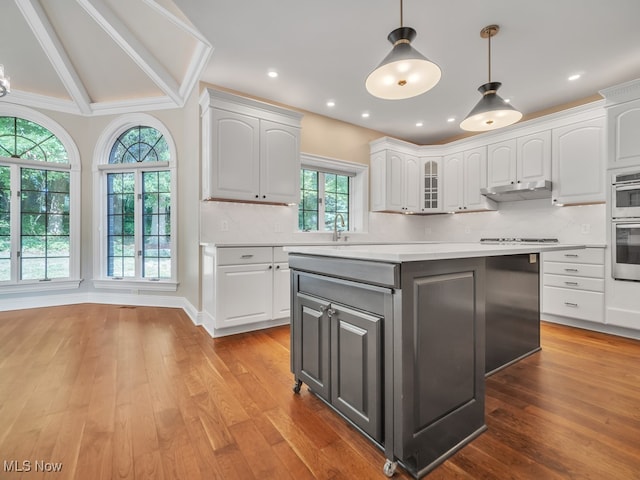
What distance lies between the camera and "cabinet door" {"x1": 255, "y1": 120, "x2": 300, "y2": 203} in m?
3.46

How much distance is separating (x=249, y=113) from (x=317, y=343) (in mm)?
2737

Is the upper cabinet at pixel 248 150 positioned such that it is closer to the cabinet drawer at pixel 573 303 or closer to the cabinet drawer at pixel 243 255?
the cabinet drawer at pixel 243 255

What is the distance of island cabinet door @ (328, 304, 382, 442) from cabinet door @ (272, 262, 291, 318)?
68.0 inches

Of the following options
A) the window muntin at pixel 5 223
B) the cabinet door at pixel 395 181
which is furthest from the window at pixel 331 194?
the window muntin at pixel 5 223

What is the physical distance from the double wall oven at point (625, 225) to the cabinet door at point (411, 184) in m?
2.38

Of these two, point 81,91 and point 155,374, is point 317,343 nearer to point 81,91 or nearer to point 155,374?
point 155,374

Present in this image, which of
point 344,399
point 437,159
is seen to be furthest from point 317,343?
point 437,159

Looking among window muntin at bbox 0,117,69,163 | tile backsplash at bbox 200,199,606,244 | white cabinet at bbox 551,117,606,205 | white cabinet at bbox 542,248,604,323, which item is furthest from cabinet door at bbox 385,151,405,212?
window muntin at bbox 0,117,69,163

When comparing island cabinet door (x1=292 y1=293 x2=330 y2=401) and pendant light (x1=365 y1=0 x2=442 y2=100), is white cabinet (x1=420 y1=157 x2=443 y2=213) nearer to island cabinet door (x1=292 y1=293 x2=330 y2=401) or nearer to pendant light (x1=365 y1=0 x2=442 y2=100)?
pendant light (x1=365 y1=0 x2=442 y2=100)

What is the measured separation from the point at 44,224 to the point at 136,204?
4.23ft

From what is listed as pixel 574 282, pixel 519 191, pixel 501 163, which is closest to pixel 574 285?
pixel 574 282

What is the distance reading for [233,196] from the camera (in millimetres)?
3273

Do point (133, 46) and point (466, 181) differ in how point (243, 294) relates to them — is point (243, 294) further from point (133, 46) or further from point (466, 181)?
point (466, 181)

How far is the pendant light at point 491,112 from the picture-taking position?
7.43 feet
